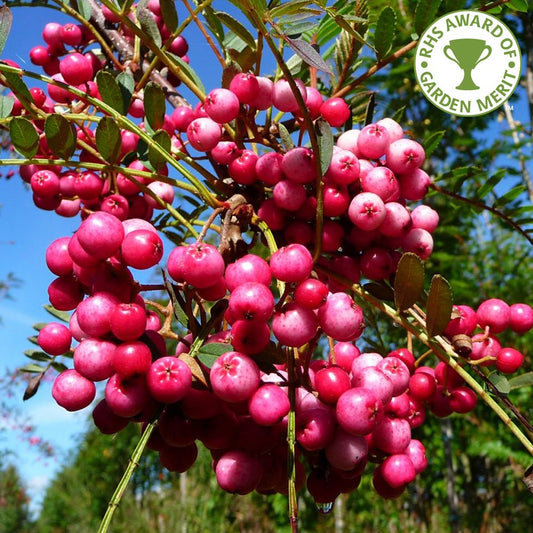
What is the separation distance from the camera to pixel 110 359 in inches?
16.1

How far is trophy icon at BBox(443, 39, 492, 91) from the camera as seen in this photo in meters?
0.76

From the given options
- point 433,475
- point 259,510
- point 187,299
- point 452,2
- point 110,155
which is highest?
point 452,2

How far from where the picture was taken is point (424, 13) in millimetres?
584

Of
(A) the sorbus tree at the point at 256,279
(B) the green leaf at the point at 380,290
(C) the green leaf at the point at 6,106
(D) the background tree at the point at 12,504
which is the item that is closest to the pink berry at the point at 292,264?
(A) the sorbus tree at the point at 256,279

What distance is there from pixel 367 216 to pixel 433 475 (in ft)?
11.3

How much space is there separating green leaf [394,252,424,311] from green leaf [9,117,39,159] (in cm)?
33

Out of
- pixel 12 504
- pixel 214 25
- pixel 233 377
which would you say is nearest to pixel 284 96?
pixel 214 25

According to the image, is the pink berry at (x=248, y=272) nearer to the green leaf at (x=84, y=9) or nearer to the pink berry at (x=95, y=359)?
the pink berry at (x=95, y=359)

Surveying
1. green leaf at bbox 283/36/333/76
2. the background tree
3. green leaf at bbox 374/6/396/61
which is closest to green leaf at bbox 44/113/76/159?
green leaf at bbox 283/36/333/76

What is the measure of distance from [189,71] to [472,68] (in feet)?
1.60

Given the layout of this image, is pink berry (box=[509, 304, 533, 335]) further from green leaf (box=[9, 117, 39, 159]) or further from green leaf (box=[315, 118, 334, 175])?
green leaf (box=[9, 117, 39, 159])

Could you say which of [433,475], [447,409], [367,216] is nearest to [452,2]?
[367,216]

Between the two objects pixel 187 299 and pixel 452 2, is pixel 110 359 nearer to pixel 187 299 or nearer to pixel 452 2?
pixel 187 299

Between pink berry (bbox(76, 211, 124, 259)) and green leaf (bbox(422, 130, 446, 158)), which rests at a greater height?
green leaf (bbox(422, 130, 446, 158))
